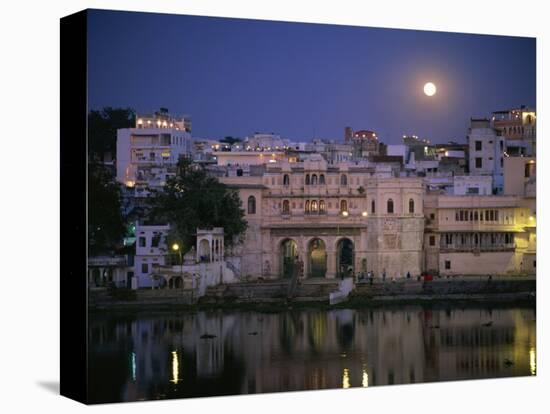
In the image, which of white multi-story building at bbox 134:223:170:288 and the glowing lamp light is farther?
the glowing lamp light

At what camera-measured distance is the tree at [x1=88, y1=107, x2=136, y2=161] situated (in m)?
10.3

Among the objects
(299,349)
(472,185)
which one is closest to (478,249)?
(472,185)

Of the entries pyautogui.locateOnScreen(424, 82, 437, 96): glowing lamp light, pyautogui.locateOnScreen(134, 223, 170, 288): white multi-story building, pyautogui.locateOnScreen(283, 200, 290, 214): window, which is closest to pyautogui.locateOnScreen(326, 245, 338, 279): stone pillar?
pyautogui.locateOnScreen(283, 200, 290, 214): window

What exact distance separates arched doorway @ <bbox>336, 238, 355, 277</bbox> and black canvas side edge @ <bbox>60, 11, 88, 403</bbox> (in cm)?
273

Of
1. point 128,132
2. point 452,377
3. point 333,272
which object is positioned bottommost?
point 452,377

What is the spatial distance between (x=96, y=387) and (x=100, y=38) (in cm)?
238

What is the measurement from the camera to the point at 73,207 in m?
10.1

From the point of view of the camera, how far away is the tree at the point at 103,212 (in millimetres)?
10398

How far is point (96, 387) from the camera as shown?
1013cm

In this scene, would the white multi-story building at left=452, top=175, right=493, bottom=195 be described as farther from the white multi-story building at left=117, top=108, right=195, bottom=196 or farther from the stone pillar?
the white multi-story building at left=117, top=108, right=195, bottom=196

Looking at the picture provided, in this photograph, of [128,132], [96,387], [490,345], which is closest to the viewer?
[96,387]

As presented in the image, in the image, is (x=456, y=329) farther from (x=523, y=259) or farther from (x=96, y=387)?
(x=96, y=387)

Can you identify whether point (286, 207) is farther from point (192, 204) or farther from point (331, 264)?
point (192, 204)

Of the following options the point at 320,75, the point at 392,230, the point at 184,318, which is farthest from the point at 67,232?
the point at 392,230
